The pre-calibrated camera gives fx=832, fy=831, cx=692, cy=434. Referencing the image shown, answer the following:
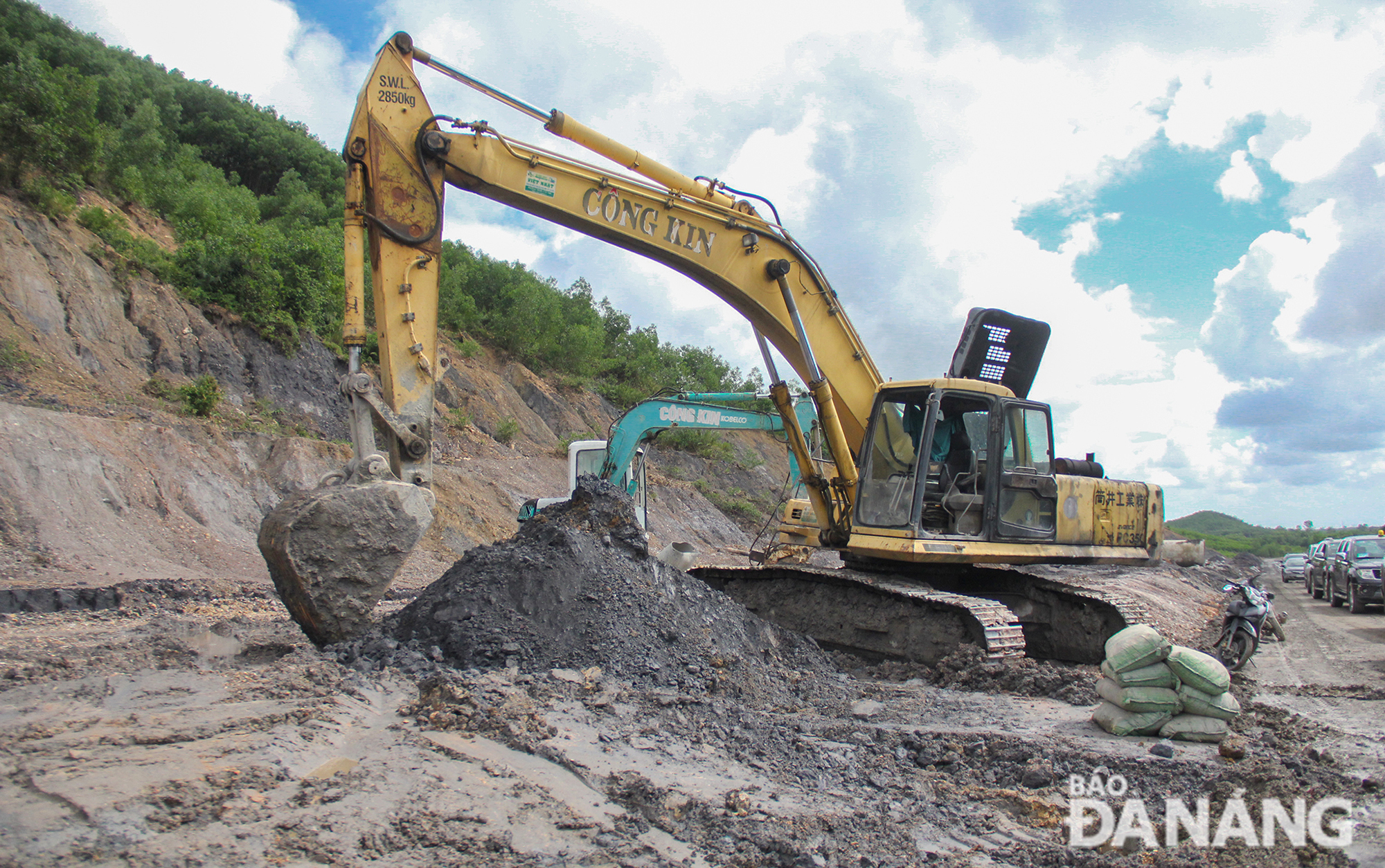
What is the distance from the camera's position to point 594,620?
17.5ft

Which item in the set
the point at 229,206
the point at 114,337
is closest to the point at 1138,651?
the point at 114,337

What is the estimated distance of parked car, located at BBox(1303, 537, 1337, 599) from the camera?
17.6 m

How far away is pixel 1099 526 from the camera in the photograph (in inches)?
304

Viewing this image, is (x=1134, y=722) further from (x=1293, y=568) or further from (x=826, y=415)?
(x=1293, y=568)

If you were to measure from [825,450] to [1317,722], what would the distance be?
13.8ft

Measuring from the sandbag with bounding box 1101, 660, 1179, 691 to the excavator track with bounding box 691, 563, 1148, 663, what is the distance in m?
1.36

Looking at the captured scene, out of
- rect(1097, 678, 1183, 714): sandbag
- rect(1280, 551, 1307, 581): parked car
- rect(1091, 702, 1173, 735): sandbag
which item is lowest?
rect(1091, 702, 1173, 735): sandbag

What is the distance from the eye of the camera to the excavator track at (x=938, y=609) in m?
6.71

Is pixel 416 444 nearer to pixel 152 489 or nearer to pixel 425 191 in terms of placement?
pixel 425 191

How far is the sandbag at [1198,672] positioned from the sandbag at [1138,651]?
0.23ft

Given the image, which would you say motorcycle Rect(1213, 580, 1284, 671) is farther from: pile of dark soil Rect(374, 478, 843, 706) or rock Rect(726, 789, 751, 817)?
rock Rect(726, 789, 751, 817)

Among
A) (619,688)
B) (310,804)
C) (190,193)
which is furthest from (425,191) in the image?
(190,193)

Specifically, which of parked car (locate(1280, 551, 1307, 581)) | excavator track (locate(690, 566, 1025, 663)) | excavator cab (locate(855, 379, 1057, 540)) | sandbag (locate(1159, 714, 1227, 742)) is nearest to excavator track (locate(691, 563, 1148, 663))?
excavator track (locate(690, 566, 1025, 663))

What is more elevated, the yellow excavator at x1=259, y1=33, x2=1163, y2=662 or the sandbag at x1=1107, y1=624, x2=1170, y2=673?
the yellow excavator at x1=259, y1=33, x2=1163, y2=662
